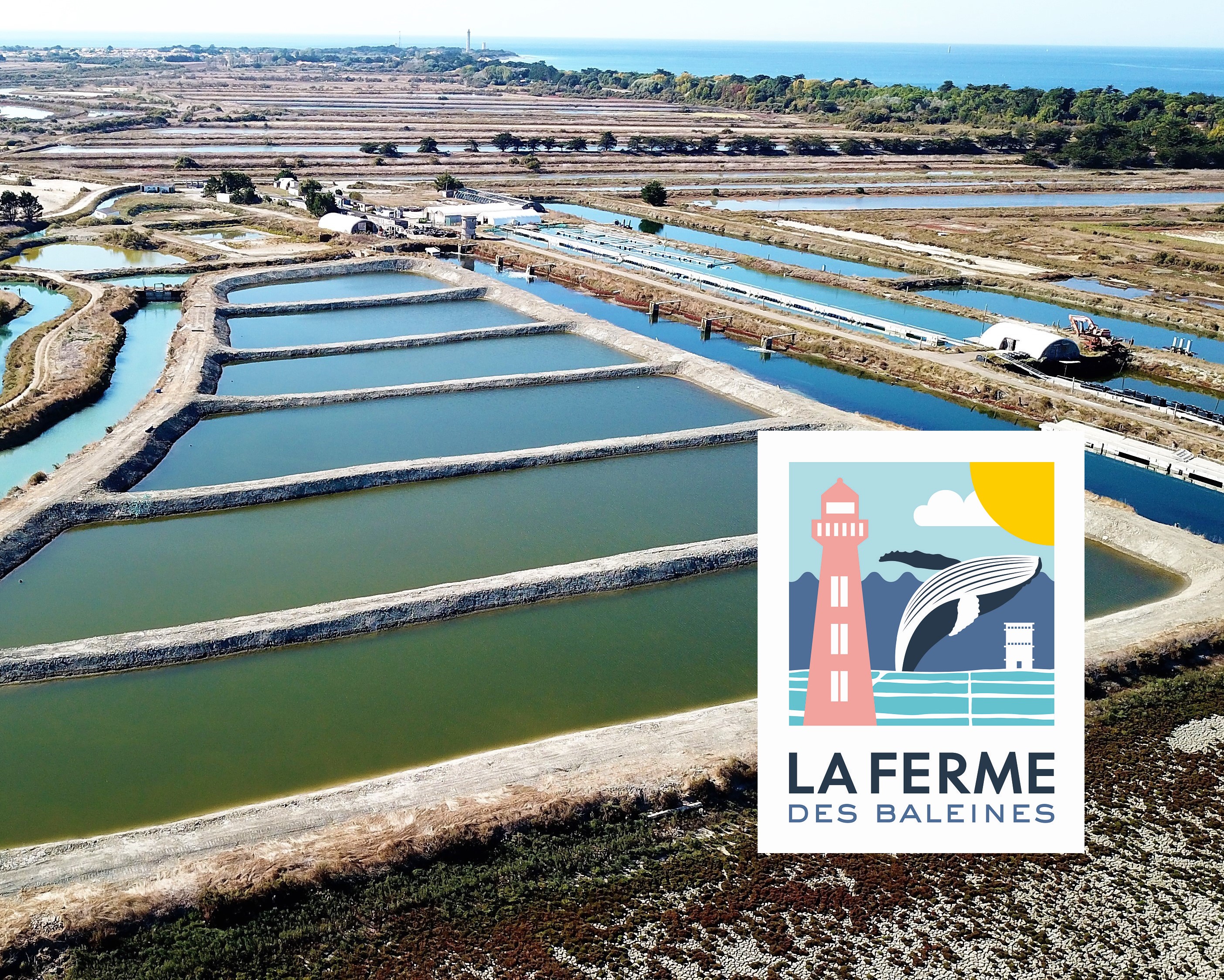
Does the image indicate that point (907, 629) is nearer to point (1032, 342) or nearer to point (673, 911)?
point (673, 911)

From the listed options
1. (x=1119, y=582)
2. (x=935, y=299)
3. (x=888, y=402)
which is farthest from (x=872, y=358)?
(x=1119, y=582)

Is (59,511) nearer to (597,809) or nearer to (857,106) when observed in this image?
(597,809)

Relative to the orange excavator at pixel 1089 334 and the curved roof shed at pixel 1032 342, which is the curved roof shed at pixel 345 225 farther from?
the orange excavator at pixel 1089 334

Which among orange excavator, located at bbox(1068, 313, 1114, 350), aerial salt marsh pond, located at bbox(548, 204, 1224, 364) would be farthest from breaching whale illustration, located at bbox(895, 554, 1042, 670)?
orange excavator, located at bbox(1068, 313, 1114, 350)

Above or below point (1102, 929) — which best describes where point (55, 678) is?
above

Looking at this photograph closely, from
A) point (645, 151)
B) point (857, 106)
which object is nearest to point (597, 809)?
point (645, 151)

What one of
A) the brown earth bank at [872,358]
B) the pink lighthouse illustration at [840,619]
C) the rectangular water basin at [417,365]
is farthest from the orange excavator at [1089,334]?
the pink lighthouse illustration at [840,619]
